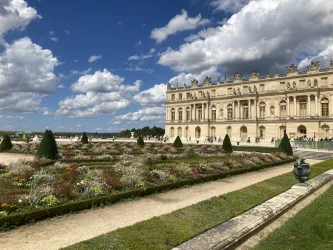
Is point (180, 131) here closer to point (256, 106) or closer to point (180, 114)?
point (180, 114)

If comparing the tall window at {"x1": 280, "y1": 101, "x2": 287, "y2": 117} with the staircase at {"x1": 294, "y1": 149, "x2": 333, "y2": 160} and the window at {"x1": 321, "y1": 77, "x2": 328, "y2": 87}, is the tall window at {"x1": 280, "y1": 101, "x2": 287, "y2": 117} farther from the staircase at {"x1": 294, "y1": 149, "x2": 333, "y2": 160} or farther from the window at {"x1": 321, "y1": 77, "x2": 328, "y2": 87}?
the staircase at {"x1": 294, "y1": 149, "x2": 333, "y2": 160}

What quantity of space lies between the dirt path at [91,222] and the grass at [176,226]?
630mm

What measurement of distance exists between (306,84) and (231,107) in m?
16.4

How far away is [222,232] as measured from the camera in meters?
6.24

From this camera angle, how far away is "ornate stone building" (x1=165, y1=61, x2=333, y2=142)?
169ft

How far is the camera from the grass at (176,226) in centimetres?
543

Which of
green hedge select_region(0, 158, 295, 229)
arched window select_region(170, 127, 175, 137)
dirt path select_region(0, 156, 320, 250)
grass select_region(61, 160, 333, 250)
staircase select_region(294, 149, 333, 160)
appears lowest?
dirt path select_region(0, 156, 320, 250)

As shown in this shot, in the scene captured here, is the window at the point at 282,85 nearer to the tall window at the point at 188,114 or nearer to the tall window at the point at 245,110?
the tall window at the point at 245,110

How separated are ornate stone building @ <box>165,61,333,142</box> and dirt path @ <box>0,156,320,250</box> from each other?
156 ft

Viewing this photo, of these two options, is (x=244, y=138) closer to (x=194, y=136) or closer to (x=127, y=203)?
(x=194, y=136)

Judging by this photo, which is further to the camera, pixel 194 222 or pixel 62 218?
pixel 62 218

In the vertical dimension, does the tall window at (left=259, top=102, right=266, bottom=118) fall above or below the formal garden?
above

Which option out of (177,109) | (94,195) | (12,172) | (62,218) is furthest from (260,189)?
(177,109)

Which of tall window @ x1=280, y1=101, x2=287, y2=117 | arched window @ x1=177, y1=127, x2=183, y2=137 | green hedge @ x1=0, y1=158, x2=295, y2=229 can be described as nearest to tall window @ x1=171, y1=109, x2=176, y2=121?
arched window @ x1=177, y1=127, x2=183, y2=137
